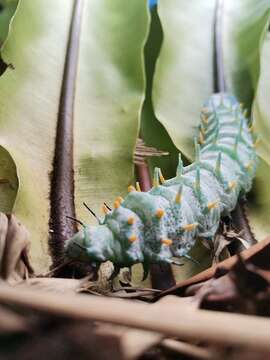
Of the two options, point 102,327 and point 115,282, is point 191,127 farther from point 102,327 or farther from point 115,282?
point 102,327

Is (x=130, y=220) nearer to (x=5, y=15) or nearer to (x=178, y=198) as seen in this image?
(x=178, y=198)

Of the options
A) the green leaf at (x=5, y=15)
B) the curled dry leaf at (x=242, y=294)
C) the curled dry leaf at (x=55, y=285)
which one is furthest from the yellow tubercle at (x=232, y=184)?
the green leaf at (x=5, y=15)

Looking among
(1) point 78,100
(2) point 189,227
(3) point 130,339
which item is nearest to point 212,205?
(2) point 189,227

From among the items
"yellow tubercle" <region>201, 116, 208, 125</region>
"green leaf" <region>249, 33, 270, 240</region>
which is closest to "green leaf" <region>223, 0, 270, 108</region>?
"green leaf" <region>249, 33, 270, 240</region>

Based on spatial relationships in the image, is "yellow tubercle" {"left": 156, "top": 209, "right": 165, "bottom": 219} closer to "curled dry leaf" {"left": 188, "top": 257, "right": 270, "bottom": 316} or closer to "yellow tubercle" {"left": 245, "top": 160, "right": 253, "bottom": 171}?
"curled dry leaf" {"left": 188, "top": 257, "right": 270, "bottom": 316}

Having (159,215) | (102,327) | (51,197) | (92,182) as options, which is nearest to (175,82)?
(92,182)
